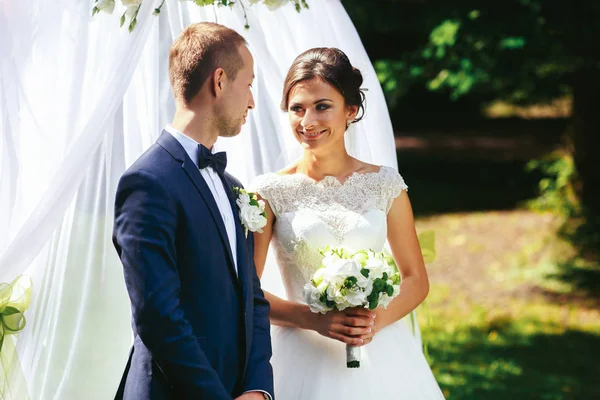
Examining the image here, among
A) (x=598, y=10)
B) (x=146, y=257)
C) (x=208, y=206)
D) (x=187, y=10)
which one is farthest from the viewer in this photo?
(x=598, y=10)

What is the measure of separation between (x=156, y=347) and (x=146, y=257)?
0.25 meters

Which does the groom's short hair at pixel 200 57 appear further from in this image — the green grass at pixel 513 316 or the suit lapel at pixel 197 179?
the green grass at pixel 513 316

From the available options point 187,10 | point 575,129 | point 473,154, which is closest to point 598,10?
point 575,129

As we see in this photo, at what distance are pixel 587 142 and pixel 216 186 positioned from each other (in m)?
7.33

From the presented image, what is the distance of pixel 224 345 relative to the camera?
2465 mm

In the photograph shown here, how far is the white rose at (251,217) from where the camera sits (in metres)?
2.59

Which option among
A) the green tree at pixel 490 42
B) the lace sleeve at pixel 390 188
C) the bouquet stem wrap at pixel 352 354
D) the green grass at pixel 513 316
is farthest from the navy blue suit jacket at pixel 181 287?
the green tree at pixel 490 42

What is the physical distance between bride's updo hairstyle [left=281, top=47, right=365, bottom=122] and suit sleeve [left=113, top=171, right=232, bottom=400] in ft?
3.39

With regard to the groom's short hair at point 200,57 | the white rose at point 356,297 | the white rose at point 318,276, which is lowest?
the white rose at point 356,297

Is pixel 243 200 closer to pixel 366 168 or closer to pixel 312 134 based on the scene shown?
pixel 312 134

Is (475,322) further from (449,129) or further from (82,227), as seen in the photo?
(449,129)

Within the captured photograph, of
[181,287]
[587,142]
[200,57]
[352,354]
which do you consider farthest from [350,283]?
[587,142]

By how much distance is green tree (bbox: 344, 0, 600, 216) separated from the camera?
21.2 ft

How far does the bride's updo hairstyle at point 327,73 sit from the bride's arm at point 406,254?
466 millimetres
